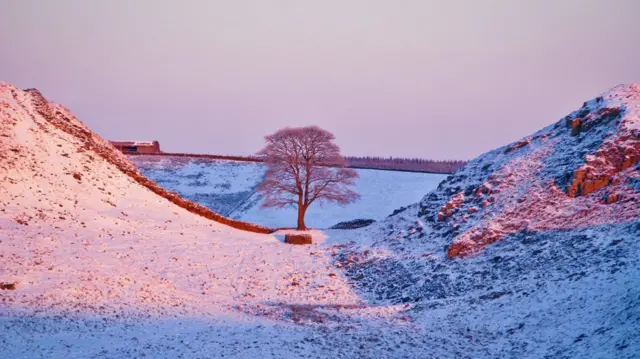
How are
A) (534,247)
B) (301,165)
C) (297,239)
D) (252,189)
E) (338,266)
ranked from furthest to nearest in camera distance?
(252,189) → (301,165) → (297,239) → (338,266) → (534,247)

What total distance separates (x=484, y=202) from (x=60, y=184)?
21400 mm

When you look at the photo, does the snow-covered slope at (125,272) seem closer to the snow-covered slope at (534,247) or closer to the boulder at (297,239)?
the boulder at (297,239)

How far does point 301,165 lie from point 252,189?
16403mm

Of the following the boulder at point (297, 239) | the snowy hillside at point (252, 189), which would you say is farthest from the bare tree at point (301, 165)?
the boulder at point (297, 239)

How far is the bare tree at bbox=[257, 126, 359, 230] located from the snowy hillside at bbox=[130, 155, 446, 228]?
17.5ft

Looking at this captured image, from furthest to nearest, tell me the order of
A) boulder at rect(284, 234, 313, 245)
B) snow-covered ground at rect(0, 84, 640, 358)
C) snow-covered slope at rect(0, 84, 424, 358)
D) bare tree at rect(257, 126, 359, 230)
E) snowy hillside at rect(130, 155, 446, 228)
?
snowy hillside at rect(130, 155, 446, 228) < bare tree at rect(257, 126, 359, 230) < boulder at rect(284, 234, 313, 245) < snow-covered slope at rect(0, 84, 424, 358) < snow-covered ground at rect(0, 84, 640, 358)

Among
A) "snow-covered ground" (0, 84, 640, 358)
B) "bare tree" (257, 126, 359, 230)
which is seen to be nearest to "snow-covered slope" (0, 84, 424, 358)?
"snow-covered ground" (0, 84, 640, 358)

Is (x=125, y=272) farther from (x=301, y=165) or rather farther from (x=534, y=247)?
(x=301, y=165)

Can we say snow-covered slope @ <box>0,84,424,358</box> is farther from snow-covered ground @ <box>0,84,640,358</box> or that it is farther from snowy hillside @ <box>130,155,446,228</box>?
snowy hillside @ <box>130,155,446,228</box>

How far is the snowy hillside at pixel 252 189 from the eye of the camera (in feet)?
158

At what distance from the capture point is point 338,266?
25141 mm

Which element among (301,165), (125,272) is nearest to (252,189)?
(301,165)

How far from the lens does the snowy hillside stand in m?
48.2

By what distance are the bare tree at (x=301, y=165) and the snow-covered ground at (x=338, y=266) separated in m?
6.20
